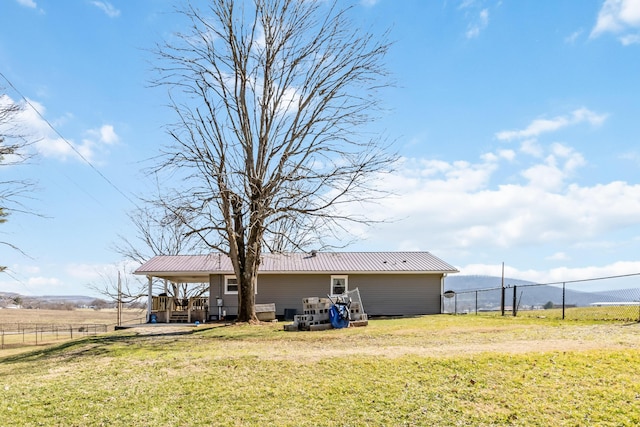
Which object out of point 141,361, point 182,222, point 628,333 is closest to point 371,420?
point 141,361

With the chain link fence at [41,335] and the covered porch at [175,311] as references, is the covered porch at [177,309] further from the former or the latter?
the chain link fence at [41,335]

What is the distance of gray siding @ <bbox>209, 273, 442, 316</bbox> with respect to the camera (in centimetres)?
2609

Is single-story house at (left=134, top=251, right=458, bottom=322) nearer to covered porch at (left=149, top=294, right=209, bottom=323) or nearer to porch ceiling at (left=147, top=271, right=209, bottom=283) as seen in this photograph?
porch ceiling at (left=147, top=271, right=209, bottom=283)

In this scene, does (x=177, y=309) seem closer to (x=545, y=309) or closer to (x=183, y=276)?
(x=183, y=276)

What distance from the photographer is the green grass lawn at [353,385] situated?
697 centimetres

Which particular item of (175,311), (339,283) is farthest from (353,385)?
(339,283)

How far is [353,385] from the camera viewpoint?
8188 millimetres

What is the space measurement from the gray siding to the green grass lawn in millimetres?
13971

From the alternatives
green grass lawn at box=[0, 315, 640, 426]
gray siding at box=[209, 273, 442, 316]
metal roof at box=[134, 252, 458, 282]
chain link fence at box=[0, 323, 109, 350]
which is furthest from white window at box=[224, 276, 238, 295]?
green grass lawn at box=[0, 315, 640, 426]

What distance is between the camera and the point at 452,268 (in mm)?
26000

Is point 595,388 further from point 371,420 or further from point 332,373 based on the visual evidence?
point 332,373

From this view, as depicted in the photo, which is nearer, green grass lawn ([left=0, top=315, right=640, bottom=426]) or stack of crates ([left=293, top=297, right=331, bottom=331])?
green grass lawn ([left=0, top=315, right=640, bottom=426])

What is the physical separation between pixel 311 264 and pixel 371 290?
3259mm

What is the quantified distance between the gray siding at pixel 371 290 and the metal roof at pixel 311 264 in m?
0.43
